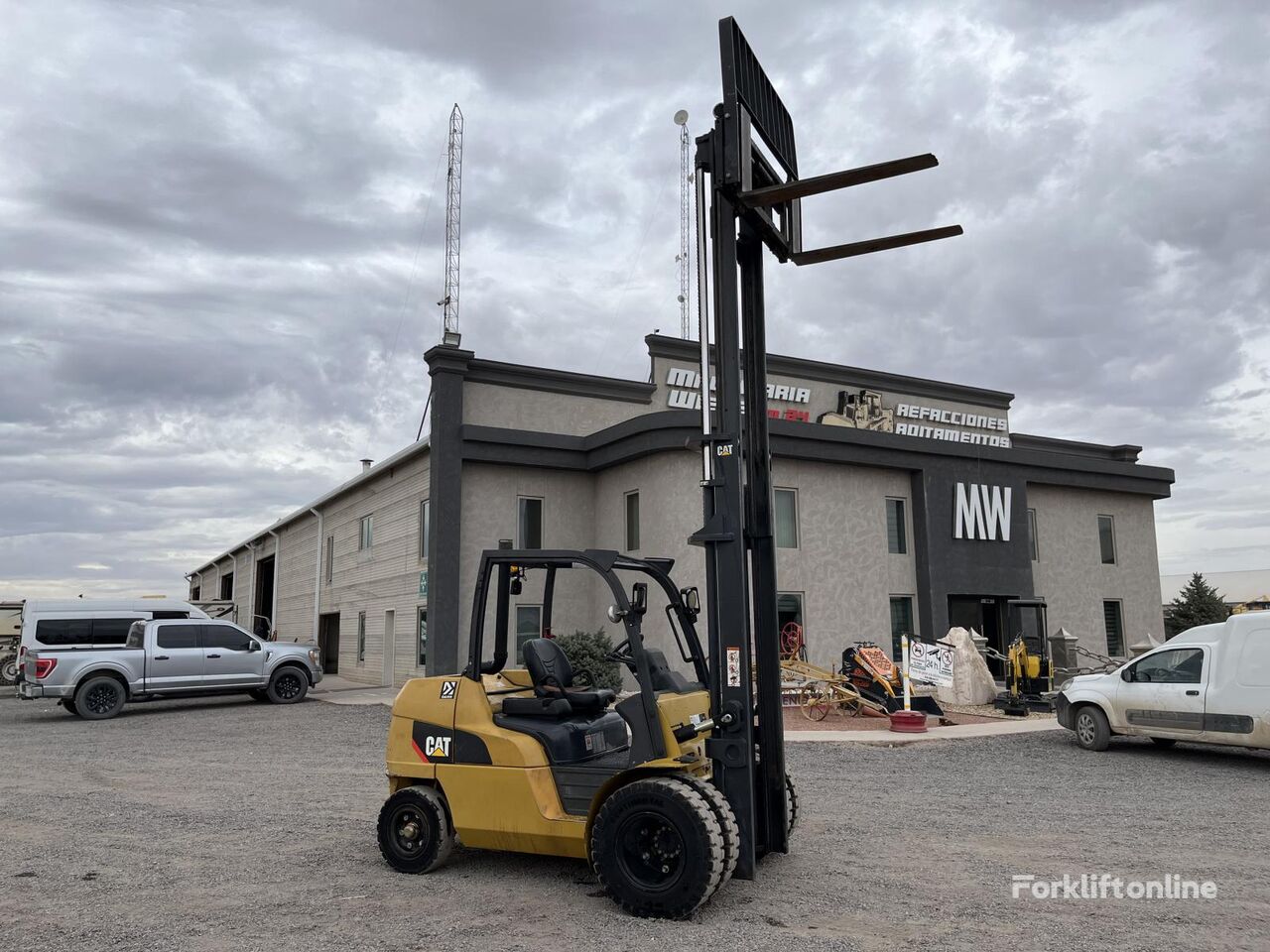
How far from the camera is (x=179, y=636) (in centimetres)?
1983

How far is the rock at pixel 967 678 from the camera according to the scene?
19.0 metres

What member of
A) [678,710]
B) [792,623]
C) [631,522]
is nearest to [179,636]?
[631,522]

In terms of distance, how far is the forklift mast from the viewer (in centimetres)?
→ 623

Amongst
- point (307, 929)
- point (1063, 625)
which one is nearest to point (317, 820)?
point (307, 929)

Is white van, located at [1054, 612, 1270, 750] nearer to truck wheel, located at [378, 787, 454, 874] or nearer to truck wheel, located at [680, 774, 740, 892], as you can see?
truck wheel, located at [680, 774, 740, 892]

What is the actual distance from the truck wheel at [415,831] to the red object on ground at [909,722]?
9991 millimetres

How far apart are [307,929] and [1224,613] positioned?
138ft

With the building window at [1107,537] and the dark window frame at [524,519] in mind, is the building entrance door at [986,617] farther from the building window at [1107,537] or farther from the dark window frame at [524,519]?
the dark window frame at [524,519]

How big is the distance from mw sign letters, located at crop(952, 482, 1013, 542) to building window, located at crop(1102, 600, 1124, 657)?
4839 mm

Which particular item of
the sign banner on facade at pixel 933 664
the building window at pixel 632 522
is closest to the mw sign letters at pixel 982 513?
the sign banner on facade at pixel 933 664

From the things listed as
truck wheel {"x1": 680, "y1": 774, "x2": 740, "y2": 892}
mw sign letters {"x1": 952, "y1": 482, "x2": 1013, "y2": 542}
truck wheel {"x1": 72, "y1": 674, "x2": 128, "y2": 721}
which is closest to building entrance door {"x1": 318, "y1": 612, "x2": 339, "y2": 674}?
truck wheel {"x1": 72, "y1": 674, "x2": 128, "y2": 721}

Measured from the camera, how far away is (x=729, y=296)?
680 cm

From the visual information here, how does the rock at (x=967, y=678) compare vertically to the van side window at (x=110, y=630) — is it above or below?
below

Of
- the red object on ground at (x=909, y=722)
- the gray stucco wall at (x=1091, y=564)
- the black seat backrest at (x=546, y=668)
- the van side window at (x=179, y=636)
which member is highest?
the gray stucco wall at (x=1091, y=564)
